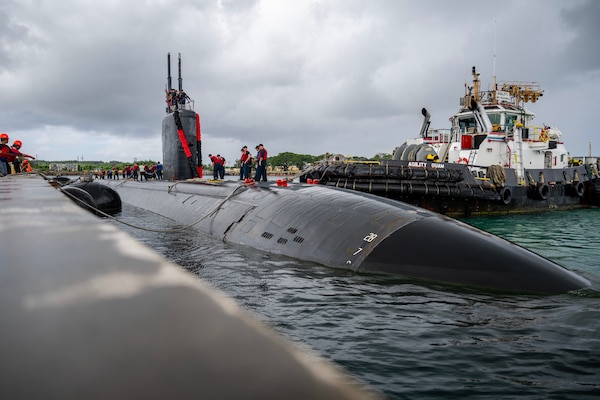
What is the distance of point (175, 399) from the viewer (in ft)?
2.78

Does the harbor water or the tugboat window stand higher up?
the tugboat window

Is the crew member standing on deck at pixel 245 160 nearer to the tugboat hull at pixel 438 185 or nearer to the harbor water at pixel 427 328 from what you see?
the tugboat hull at pixel 438 185

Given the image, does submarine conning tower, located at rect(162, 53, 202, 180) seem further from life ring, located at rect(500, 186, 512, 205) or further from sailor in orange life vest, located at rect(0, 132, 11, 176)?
life ring, located at rect(500, 186, 512, 205)

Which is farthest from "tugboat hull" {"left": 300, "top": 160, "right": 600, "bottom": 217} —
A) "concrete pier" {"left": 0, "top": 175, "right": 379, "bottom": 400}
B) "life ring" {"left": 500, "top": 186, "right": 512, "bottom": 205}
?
"concrete pier" {"left": 0, "top": 175, "right": 379, "bottom": 400}

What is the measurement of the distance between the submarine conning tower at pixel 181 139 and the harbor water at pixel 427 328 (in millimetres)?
11161

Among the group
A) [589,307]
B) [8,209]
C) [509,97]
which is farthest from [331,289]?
[509,97]

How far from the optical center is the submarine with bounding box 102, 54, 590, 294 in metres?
6.45

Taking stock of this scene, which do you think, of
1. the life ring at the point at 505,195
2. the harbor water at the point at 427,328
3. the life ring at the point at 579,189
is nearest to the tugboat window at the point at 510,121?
the life ring at the point at 579,189

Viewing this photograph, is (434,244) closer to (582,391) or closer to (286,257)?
(286,257)

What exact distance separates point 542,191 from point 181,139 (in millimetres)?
17037

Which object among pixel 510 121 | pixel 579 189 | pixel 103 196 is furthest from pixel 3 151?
pixel 579 189

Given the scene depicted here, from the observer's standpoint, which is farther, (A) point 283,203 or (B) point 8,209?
(A) point 283,203

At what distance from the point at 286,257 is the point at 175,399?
7.39 meters

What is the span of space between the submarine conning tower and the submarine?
288 inches
